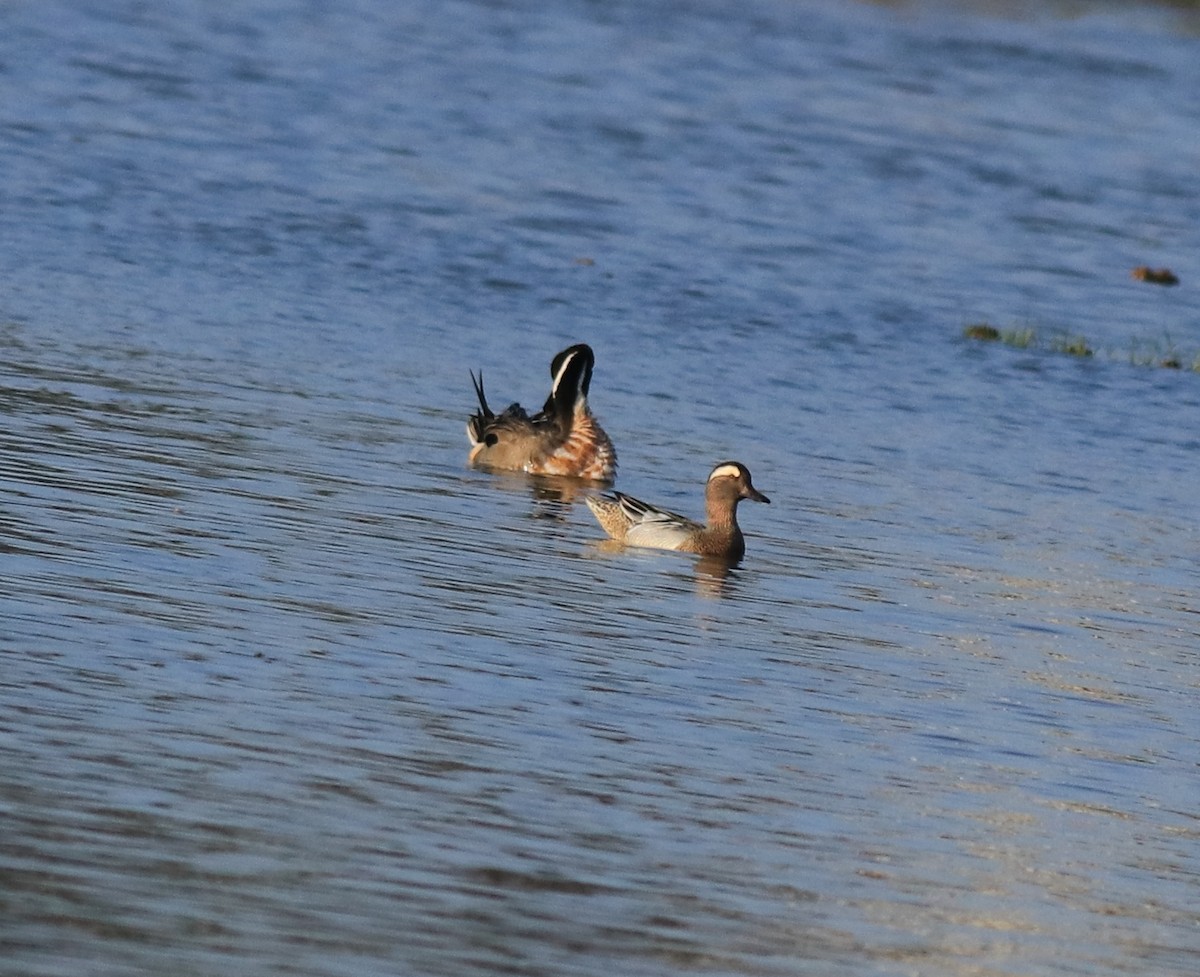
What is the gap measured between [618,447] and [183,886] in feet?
30.8

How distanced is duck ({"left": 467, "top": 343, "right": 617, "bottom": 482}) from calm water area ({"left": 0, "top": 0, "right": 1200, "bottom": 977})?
0.17 m

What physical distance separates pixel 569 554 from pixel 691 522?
2.72ft

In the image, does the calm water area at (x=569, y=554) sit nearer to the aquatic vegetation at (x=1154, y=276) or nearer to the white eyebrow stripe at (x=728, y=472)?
the aquatic vegetation at (x=1154, y=276)

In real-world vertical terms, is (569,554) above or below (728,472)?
below

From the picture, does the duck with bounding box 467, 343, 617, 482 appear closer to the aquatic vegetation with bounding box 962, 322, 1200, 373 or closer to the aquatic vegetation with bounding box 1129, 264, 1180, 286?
the aquatic vegetation with bounding box 962, 322, 1200, 373

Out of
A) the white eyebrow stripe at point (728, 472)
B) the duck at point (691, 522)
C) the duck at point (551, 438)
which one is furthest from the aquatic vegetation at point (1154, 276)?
the white eyebrow stripe at point (728, 472)

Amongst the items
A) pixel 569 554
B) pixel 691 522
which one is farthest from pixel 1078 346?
pixel 569 554

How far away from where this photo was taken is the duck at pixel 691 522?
41.8ft

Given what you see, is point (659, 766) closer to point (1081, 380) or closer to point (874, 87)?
point (1081, 380)

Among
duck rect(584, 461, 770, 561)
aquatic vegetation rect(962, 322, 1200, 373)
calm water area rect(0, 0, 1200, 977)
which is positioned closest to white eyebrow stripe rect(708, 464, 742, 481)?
duck rect(584, 461, 770, 561)

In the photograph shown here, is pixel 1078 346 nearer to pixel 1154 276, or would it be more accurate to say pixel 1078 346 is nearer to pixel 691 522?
pixel 1154 276

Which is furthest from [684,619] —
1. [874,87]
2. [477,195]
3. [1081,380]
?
[874,87]

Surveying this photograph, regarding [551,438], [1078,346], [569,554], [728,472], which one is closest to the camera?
[569,554]

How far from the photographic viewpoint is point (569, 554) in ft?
41.0
